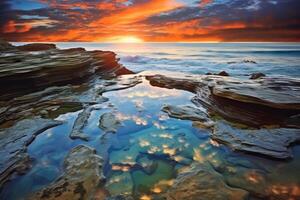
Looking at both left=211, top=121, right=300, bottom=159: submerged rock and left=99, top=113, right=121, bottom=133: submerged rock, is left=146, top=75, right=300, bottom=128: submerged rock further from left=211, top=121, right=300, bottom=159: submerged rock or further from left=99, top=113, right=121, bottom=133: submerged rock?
left=99, top=113, right=121, bottom=133: submerged rock

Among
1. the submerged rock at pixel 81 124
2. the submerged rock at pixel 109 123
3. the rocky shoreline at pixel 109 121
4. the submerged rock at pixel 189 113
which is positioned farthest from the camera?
the submerged rock at pixel 189 113

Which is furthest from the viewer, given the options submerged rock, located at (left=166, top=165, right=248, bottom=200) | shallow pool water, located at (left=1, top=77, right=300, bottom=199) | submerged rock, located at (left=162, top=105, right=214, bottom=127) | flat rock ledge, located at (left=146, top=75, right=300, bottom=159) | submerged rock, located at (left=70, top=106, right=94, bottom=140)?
submerged rock, located at (left=162, top=105, right=214, bottom=127)

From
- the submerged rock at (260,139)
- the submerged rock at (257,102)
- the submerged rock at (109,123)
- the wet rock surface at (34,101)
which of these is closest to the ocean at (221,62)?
the submerged rock at (257,102)

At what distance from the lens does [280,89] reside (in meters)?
8.73

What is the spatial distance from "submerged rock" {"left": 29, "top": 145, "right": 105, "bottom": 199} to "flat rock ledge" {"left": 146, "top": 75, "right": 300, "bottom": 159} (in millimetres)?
3399

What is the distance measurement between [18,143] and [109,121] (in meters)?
2.83

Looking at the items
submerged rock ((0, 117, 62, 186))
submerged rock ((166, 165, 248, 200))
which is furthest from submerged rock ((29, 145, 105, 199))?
submerged rock ((166, 165, 248, 200))

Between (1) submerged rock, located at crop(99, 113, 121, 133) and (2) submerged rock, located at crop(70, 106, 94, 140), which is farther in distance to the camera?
(1) submerged rock, located at crop(99, 113, 121, 133)

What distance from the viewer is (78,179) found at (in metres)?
4.19

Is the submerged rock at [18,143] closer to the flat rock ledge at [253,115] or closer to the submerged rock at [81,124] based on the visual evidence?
the submerged rock at [81,124]

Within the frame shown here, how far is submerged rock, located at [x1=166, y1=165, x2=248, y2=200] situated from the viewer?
12.3ft

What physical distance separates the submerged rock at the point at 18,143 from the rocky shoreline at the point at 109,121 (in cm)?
2

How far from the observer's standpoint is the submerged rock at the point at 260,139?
17.1 feet

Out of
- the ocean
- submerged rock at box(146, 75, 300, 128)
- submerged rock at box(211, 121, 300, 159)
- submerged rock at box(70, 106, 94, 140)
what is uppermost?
submerged rock at box(146, 75, 300, 128)
